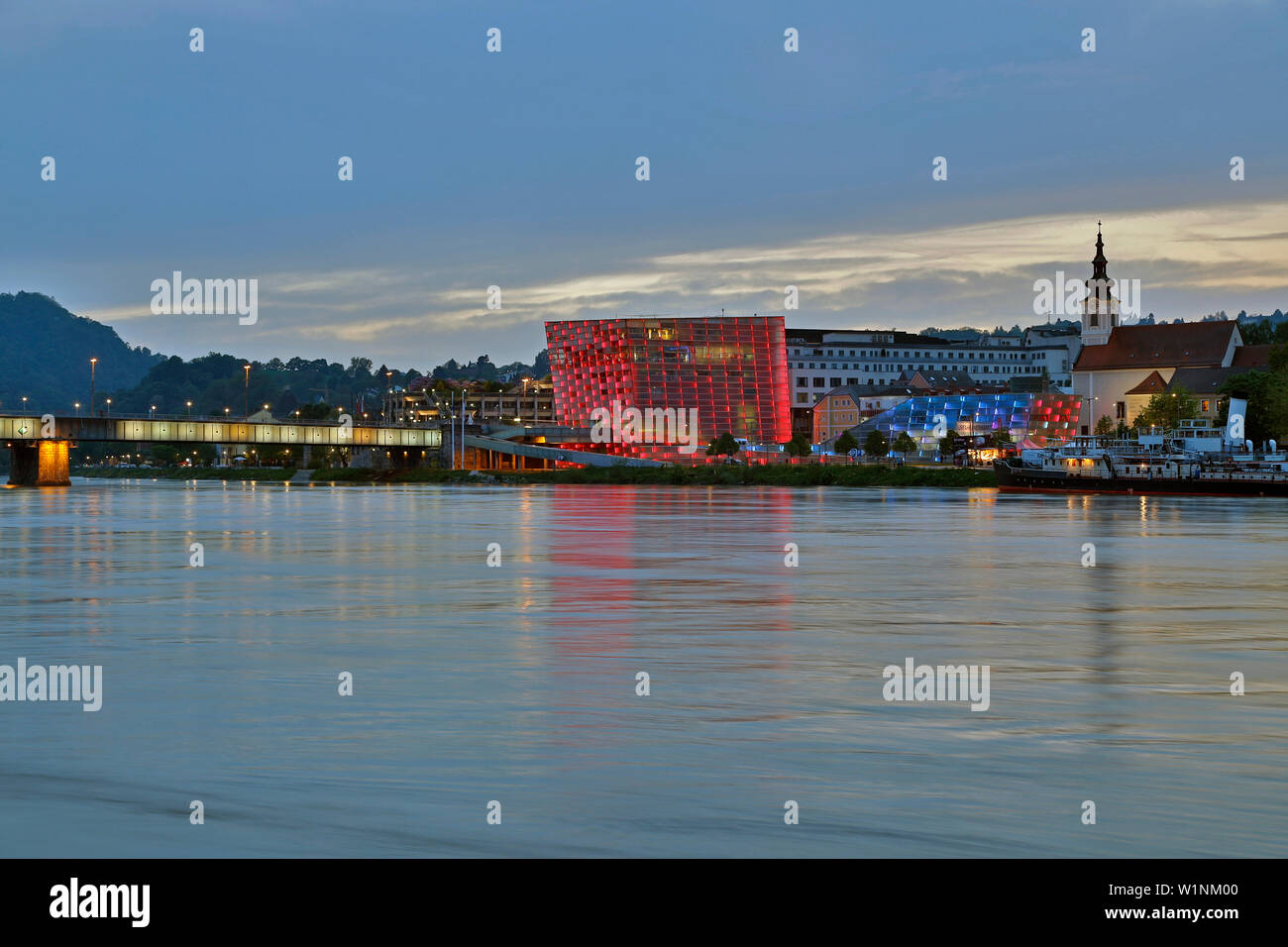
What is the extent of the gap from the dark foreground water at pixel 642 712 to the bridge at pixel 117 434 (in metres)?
133

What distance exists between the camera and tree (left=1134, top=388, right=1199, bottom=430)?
6658 inches

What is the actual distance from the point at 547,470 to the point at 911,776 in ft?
557

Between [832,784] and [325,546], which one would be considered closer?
[832,784]

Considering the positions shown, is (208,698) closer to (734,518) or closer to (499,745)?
(499,745)

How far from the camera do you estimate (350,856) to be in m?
10.5

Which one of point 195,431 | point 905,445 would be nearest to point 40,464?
point 195,431

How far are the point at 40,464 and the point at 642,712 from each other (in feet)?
542

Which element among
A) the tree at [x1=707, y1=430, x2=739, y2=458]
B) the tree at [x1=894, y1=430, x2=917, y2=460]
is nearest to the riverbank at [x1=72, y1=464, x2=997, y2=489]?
the tree at [x1=707, y1=430, x2=739, y2=458]

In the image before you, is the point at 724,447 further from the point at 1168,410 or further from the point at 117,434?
the point at 117,434

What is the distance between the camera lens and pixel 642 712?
16391mm

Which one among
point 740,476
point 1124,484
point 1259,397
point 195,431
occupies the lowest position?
point 1124,484

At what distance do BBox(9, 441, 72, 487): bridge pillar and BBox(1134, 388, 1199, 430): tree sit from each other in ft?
430

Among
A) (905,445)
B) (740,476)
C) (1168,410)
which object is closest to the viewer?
(740,476)
